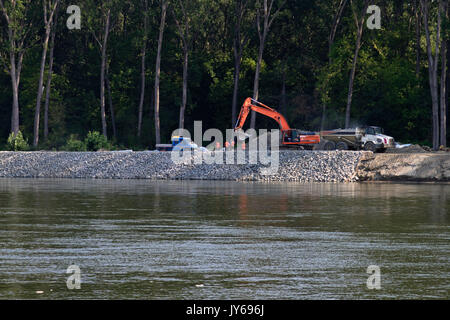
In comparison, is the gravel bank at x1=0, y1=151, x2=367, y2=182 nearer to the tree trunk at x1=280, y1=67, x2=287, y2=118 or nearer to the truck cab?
the truck cab

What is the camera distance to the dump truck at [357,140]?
5075 cm

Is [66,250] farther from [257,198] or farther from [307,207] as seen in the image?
[257,198]

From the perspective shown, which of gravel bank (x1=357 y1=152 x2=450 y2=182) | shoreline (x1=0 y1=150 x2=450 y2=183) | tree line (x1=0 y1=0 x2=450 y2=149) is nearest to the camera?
gravel bank (x1=357 y1=152 x2=450 y2=182)

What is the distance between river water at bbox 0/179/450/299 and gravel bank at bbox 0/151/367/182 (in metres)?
15.1

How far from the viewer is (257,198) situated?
30.7 m

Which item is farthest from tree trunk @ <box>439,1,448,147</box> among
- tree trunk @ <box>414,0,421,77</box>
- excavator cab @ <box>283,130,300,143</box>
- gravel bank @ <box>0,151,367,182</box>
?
gravel bank @ <box>0,151,367,182</box>

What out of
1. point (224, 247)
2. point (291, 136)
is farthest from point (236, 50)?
point (224, 247)

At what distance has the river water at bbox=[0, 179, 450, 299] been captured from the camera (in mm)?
12180

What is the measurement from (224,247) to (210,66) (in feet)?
210

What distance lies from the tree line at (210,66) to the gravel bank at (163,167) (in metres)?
17.8

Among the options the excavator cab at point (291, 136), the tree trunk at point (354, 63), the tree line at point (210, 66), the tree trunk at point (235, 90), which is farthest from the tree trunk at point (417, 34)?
the excavator cab at point (291, 136)

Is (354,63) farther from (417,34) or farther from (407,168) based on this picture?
(407,168)
